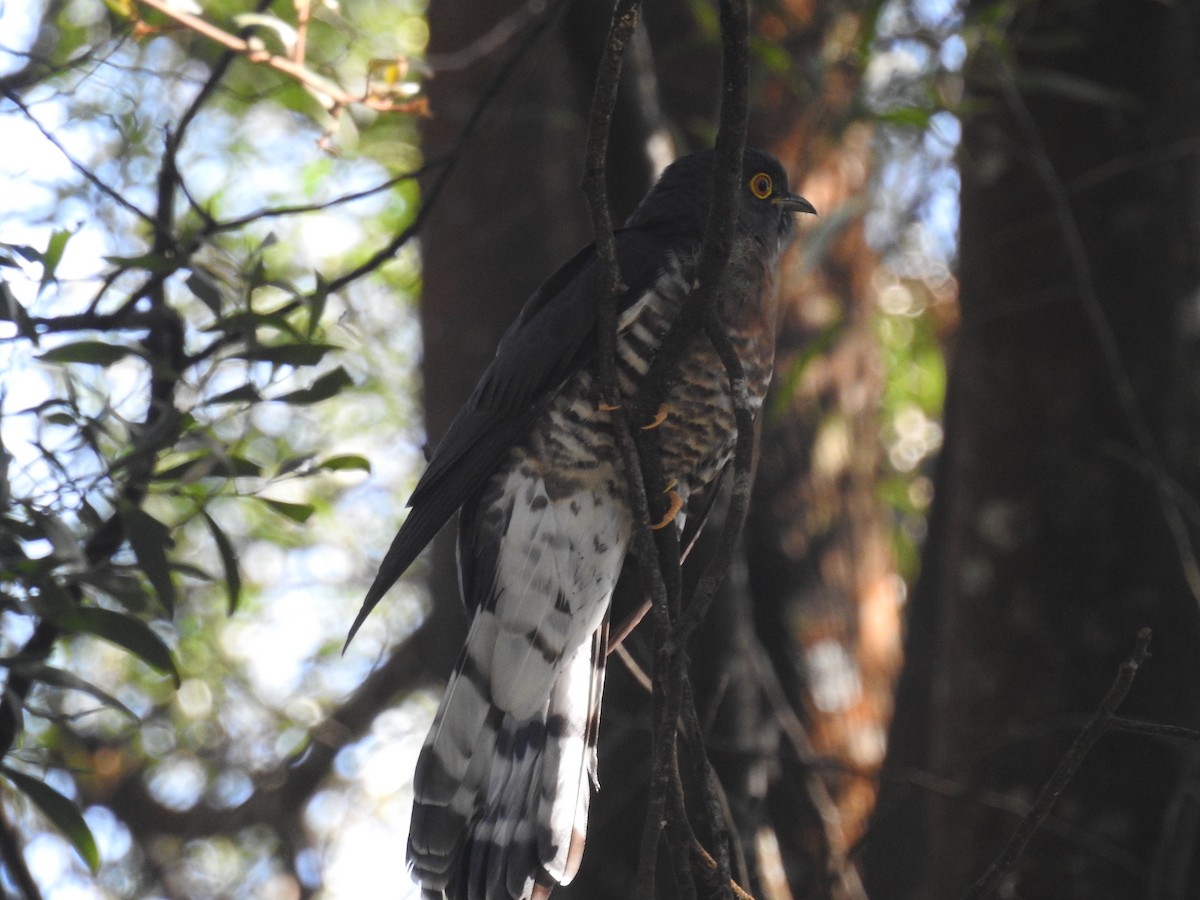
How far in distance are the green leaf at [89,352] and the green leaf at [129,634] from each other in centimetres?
50

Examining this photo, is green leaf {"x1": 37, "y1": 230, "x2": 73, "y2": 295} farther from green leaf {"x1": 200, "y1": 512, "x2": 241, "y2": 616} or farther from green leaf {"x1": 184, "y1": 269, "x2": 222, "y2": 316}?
green leaf {"x1": 200, "y1": 512, "x2": 241, "y2": 616}

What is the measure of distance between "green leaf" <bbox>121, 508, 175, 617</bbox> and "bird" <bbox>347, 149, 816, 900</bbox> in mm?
→ 414

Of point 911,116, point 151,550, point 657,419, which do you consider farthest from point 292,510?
point 911,116

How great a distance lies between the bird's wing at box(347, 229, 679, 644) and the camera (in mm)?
2658

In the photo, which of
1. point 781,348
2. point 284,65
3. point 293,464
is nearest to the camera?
point 293,464

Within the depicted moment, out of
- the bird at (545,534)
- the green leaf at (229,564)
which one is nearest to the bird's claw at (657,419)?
the bird at (545,534)

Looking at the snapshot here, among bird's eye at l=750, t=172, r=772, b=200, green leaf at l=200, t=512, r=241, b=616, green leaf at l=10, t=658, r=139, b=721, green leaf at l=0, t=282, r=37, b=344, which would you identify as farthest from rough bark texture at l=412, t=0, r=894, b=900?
green leaf at l=0, t=282, r=37, b=344

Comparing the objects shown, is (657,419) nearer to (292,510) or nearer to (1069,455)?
(292,510)

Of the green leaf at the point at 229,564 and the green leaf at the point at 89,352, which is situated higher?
the green leaf at the point at 89,352

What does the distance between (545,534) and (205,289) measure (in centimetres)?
89

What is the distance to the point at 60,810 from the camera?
2434mm

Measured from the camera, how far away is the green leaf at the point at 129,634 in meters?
2.43

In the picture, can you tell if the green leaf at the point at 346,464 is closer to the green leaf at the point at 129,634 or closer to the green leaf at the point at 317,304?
the green leaf at the point at 317,304

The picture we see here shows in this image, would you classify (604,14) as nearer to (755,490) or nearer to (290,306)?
(290,306)
